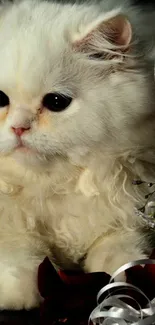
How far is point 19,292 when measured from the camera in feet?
3.43

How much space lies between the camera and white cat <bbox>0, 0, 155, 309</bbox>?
41.4 inches

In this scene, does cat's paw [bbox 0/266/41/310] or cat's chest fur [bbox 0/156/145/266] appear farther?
cat's chest fur [bbox 0/156/145/266]

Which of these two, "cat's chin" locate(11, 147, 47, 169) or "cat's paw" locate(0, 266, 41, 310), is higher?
"cat's chin" locate(11, 147, 47, 169)

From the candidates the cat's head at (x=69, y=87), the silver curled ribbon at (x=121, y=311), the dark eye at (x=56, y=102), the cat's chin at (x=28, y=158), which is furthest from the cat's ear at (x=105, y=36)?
the silver curled ribbon at (x=121, y=311)

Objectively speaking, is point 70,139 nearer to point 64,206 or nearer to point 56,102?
point 56,102

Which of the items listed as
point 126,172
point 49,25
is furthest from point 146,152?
point 49,25

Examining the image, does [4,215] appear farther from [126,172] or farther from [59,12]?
[59,12]

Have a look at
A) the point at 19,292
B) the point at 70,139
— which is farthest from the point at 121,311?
the point at 70,139

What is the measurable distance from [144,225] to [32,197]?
0.82 ft

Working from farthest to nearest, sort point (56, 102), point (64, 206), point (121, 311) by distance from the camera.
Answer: point (64, 206) < point (56, 102) < point (121, 311)

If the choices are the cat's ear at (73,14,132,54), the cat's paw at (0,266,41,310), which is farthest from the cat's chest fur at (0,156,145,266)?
the cat's ear at (73,14,132,54)

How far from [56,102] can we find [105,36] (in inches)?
6.0

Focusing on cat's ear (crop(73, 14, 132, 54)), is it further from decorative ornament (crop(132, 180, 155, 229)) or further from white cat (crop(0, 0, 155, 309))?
decorative ornament (crop(132, 180, 155, 229))

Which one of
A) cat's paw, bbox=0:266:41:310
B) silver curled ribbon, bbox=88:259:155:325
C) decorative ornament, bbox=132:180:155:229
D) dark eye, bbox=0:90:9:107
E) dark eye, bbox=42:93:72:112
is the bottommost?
cat's paw, bbox=0:266:41:310
